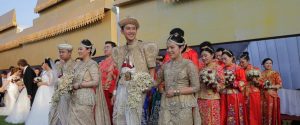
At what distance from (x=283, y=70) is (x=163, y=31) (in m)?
3.14

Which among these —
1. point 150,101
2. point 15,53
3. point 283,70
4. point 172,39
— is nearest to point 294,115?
point 283,70

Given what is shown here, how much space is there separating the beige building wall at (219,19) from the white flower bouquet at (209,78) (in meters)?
2.04

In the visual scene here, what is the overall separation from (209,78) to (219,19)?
2722mm

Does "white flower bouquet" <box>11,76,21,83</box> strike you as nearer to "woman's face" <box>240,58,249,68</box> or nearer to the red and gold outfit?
"woman's face" <box>240,58,249,68</box>

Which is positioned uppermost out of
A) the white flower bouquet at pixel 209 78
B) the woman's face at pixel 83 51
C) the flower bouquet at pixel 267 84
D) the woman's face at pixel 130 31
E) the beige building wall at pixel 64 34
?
the beige building wall at pixel 64 34

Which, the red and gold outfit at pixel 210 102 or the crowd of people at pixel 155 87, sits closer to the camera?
the crowd of people at pixel 155 87

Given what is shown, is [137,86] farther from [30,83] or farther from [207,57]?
[30,83]

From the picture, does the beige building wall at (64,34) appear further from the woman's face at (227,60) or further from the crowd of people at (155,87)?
the woman's face at (227,60)

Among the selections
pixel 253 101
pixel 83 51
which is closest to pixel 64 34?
pixel 83 51

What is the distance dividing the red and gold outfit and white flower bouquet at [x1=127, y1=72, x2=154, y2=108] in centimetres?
104

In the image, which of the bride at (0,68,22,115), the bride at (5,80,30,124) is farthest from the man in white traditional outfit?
the bride at (0,68,22,115)

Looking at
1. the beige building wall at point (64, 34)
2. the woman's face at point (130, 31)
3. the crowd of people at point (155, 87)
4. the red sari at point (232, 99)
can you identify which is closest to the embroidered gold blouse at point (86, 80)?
the crowd of people at point (155, 87)

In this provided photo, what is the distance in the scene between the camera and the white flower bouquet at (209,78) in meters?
5.13

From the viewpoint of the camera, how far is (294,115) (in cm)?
965
